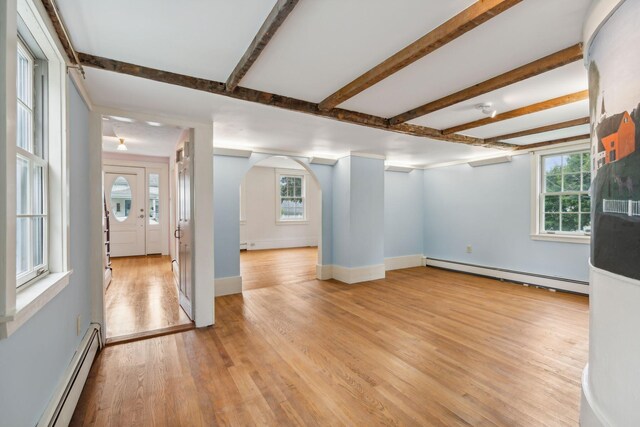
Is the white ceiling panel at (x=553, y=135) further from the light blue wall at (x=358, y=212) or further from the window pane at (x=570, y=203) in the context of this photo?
the light blue wall at (x=358, y=212)

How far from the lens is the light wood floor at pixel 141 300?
10.7 feet

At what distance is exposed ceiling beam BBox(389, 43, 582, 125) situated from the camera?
6.48ft

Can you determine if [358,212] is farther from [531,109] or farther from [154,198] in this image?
[154,198]

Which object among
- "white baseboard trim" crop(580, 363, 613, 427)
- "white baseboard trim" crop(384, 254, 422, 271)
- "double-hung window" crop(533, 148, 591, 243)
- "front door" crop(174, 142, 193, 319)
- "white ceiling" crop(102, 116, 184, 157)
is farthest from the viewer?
"white baseboard trim" crop(384, 254, 422, 271)

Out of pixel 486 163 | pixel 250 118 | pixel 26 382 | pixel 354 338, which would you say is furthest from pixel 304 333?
pixel 486 163

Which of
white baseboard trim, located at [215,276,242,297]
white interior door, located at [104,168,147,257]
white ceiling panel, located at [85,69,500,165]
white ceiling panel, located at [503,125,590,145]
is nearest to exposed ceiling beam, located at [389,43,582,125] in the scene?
white ceiling panel, located at [85,69,500,165]

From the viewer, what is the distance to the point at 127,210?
→ 7.08 m

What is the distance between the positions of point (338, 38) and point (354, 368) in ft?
7.90

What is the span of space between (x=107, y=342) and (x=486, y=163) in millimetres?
6170

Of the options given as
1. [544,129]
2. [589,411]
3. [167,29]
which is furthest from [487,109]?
[167,29]

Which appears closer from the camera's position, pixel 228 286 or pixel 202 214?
pixel 202 214

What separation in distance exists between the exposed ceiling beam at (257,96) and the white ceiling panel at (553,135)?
1.27 metres

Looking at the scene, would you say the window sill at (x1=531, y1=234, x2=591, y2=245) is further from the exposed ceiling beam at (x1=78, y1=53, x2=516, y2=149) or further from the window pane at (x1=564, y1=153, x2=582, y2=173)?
the exposed ceiling beam at (x1=78, y1=53, x2=516, y2=149)

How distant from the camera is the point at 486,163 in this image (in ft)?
17.9
